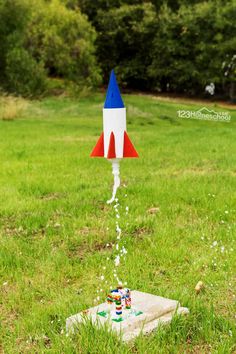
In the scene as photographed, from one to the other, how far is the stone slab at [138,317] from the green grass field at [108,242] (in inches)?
2.5

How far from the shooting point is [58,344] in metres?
3.27

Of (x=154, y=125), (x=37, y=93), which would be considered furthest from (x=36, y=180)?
(x=37, y=93)

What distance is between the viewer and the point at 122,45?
3800cm

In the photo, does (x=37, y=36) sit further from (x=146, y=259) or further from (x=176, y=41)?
(x=146, y=259)

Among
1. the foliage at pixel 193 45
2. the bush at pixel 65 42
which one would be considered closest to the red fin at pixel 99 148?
the bush at pixel 65 42

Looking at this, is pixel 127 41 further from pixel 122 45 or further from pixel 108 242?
pixel 108 242

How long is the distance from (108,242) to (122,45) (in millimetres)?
34125

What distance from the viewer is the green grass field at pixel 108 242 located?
3.44m

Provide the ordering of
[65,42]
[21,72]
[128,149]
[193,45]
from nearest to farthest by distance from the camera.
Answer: [128,149] → [21,72] → [65,42] → [193,45]

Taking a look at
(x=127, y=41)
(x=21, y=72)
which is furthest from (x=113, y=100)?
(x=127, y=41)

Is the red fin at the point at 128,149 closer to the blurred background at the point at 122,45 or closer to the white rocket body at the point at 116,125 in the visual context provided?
the white rocket body at the point at 116,125

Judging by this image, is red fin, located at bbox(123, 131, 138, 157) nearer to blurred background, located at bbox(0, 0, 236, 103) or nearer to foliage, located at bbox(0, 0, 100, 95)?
blurred background, located at bbox(0, 0, 236, 103)

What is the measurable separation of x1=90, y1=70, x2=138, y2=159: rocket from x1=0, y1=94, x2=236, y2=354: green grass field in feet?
3.74

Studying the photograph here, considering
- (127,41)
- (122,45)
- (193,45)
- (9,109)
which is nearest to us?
(9,109)
